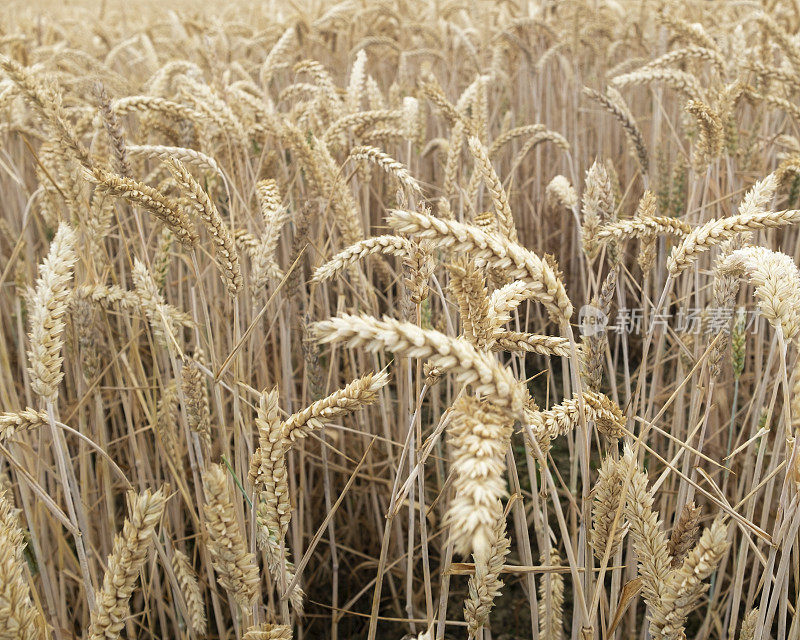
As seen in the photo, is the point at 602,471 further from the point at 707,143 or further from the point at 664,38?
the point at 664,38

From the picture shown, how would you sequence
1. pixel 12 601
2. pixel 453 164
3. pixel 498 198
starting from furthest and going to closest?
pixel 453 164, pixel 498 198, pixel 12 601

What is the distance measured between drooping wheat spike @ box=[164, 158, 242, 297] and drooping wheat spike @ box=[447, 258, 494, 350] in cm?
41

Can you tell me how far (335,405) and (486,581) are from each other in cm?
33

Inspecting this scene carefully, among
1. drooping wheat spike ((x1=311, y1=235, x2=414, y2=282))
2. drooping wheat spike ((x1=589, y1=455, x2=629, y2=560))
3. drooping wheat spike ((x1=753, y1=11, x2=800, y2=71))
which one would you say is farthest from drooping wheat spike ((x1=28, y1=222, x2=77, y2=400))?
drooping wheat spike ((x1=753, y1=11, x2=800, y2=71))

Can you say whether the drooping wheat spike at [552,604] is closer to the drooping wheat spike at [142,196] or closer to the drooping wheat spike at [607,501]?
the drooping wheat spike at [607,501]

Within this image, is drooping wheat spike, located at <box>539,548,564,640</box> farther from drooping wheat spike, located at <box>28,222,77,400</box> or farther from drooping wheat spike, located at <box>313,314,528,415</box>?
drooping wheat spike, located at <box>28,222,77,400</box>

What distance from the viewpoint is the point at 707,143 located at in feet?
4.57

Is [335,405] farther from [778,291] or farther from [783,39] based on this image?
[783,39]

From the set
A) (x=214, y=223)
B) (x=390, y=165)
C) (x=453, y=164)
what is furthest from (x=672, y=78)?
(x=214, y=223)

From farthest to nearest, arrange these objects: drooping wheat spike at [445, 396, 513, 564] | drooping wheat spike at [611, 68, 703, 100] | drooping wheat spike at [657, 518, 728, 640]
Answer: drooping wheat spike at [611, 68, 703, 100], drooping wheat spike at [657, 518, 728, 640], drooping wheat spike at [445, 396, 513, 564]

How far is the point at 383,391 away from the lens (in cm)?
158

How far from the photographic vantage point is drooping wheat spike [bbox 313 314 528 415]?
1.80ft

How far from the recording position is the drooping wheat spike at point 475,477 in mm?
492

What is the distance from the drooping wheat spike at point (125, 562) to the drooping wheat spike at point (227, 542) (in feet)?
0.18
